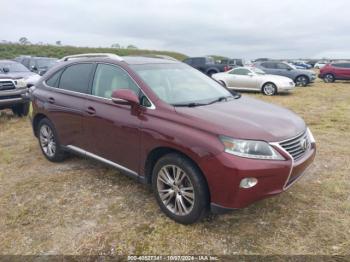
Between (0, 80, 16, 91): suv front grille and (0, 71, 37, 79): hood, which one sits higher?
(0, 71, 37, 79): hood

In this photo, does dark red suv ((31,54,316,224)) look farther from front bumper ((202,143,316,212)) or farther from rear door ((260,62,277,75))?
rear door ((260,62,277,75))

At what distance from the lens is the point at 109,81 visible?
3863mm

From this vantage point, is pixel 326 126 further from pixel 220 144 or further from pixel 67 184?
pixel 67 184

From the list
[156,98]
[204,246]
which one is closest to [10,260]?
[204,246]

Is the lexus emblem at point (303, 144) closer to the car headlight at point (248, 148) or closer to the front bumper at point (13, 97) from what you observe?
the car headlight at point (248, 148)

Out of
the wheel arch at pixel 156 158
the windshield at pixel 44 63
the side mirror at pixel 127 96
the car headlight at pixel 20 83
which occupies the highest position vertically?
the windshield at pixel 44 63

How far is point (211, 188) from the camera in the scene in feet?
9.20

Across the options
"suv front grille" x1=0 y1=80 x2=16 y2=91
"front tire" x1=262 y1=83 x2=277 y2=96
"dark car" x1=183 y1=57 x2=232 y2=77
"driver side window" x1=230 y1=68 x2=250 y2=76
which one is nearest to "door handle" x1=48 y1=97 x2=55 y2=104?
"suv front grille" x1=0 y1=80 x2=16 y2=91

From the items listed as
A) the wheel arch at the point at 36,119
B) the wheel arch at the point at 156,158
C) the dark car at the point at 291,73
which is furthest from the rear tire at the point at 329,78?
the wheel arch at the point at 156,158

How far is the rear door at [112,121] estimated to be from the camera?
11.2 feet

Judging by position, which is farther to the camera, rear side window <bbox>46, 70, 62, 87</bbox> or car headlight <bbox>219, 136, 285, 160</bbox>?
rear side window <bbox>46, 70, 62, 87</bbox>

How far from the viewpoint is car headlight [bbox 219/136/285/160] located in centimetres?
271

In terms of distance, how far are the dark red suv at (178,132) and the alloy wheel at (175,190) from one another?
1 cm

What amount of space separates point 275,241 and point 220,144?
1.13 m
